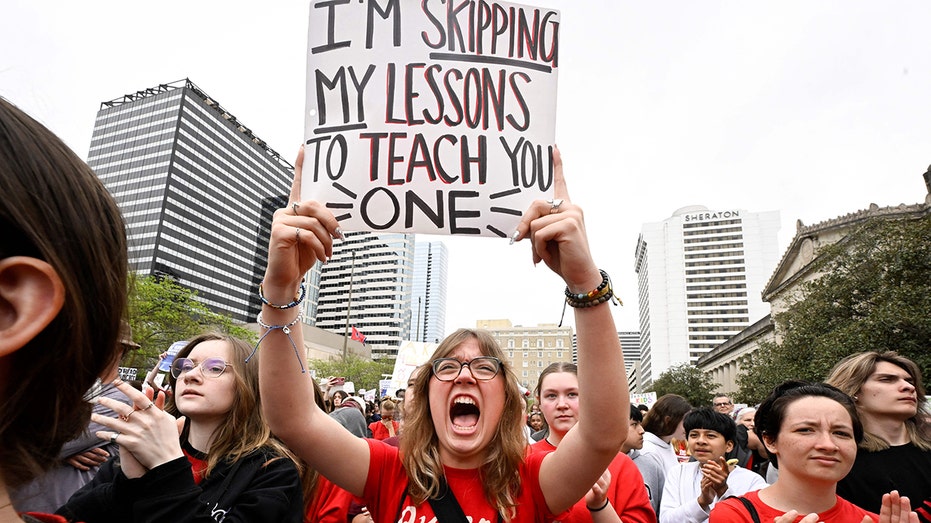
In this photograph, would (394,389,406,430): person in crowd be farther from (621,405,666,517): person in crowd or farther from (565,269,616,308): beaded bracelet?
(621,405,666,517): person in crowd

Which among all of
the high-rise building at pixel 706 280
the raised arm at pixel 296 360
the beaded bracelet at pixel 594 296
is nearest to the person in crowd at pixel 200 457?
the raised arm at pixel 296 360

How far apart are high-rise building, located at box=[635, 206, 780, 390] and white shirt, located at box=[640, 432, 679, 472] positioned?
126 metres

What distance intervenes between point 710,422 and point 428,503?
3659 mm

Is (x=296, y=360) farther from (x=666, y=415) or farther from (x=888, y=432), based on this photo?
(x=666, y=415)

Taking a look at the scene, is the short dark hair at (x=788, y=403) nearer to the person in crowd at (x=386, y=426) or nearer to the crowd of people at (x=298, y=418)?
the crowd of people at (x=298, y=418)

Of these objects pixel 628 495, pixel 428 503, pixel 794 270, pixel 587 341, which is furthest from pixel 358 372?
pixel 587 341

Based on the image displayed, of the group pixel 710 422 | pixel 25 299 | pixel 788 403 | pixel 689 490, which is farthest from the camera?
pixel 710 422

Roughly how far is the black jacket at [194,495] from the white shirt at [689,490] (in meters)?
2.93

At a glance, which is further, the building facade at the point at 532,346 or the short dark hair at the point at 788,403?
the building facade at the point at 532,346

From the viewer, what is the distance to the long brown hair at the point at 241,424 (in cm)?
268

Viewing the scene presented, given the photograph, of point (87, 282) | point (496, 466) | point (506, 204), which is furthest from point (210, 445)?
point (87, 282)

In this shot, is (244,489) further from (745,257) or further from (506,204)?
(745,257)

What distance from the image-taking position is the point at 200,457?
274cm

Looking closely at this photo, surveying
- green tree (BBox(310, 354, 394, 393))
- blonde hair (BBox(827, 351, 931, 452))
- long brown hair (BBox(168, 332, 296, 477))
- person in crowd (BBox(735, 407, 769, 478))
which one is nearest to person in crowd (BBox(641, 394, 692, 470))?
person in crowd (BBox(735, 407, 769, 478))
